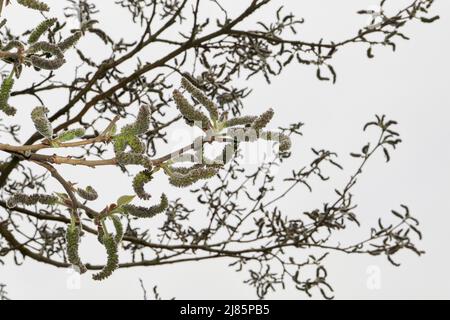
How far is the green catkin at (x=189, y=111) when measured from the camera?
1.57m

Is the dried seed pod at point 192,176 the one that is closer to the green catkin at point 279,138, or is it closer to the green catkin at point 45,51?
the green catkin at point 279,138

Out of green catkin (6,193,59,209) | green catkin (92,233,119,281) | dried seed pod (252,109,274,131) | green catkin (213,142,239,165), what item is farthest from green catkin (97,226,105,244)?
dried seed pod (252,109,274,131)

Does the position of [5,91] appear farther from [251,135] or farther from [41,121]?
[251,135]

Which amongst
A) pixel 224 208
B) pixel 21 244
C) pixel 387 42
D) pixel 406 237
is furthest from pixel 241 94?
pixel 21 244

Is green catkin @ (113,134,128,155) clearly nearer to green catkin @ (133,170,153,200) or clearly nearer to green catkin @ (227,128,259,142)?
green catkin @ (133,170,153,200)

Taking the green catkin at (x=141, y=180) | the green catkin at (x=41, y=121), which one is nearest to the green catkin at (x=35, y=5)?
the green catkin at (x=41, y=121)

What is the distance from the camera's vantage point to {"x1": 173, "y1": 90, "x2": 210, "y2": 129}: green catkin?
61.9 inches

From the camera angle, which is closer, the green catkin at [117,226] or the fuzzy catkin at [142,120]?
the fuzzy catkin at [142,120]

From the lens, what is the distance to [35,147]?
161cm

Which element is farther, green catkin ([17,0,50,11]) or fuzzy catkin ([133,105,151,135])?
green catkin ([17,0,50,11])

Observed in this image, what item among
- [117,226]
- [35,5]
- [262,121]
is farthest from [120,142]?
[35,5]

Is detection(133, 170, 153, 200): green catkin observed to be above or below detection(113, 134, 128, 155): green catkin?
below

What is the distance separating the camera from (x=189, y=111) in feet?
5.17
